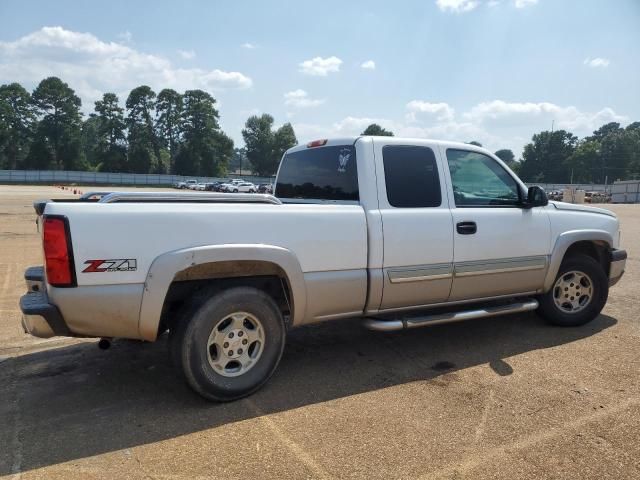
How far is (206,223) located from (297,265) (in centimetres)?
74

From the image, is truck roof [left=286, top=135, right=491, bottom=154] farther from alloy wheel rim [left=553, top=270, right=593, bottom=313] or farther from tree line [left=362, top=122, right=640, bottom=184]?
tree line [left=362, top=122, right=640, bottom=184]

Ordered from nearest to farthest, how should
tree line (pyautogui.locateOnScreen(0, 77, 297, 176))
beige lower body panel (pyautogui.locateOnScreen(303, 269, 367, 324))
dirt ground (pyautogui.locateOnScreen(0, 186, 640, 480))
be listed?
dirt ground (pyautogui.locateOnScreen(0, 186, 640, 480)) → beige lower body panel (pyautogui.locateOnScreen(303, 269, 367, 324)) → tree line (pyautogui.locateOnScreen(0, 77, 297, 176))

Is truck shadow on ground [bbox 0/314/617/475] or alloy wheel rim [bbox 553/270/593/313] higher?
alloy wheel rim [bbox 553/270/593/313]

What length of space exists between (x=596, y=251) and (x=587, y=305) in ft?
2.16

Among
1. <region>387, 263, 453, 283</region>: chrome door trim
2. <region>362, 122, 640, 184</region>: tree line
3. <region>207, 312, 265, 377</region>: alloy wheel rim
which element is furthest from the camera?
<region>362, 122, 640, 184</region>: tree line

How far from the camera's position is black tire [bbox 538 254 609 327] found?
5.26m

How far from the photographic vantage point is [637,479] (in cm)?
268

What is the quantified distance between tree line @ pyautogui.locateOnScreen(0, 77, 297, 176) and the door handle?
287ft

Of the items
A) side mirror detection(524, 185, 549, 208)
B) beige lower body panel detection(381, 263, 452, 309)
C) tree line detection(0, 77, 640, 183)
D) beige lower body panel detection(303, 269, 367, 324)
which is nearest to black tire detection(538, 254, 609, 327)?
side mirror detection(524, 185, 549, 208)

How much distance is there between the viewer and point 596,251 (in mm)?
5578

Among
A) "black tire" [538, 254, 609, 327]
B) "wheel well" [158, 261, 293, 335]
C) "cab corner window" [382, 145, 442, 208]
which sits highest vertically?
"cab corner window" [382, 145, 442, 208]

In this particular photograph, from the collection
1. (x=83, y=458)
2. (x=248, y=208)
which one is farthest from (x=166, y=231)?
(x=83, y=458)

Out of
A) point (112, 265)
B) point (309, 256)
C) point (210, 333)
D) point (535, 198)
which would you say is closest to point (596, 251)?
point (535, 198)

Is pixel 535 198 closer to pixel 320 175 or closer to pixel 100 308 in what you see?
pixel 320 175
